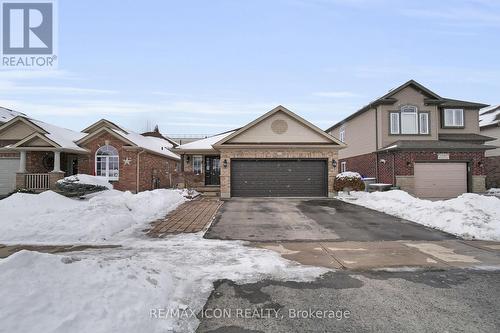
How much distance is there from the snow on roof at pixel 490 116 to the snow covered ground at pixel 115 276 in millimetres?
30047

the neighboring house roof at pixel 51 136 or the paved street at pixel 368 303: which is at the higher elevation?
the neighboring house roof at pixel 51 136

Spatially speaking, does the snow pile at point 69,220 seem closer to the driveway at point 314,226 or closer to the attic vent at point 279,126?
the driveway at point 314,226

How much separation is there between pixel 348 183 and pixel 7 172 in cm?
2273

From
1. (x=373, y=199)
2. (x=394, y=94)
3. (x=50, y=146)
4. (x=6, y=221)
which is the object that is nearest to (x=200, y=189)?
(x=50, y=146)

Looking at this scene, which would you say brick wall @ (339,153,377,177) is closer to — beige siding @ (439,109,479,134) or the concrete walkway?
beige siding @ (439,109,479,134)

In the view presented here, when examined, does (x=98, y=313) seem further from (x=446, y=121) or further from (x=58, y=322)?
(x=446, y=121)

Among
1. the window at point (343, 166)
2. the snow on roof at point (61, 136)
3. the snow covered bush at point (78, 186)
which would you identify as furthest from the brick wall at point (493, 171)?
the snow on roof at point (61, 136)

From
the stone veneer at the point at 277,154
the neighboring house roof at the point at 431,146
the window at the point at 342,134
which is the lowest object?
the stone veneer at the point at 277,154

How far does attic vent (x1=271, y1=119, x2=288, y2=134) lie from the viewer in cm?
2094

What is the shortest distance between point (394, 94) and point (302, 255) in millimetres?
19754

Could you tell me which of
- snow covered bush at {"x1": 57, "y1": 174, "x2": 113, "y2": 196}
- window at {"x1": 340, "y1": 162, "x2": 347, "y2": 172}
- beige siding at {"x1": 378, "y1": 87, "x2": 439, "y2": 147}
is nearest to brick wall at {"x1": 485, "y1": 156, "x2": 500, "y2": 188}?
beige siding at {"x1": 378, "y1": 87, "x2": 439, "y2": 147}

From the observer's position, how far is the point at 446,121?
79.0 feet

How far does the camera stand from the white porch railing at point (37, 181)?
19.8m

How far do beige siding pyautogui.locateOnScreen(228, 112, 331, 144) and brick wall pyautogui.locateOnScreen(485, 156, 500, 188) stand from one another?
16366 mm
